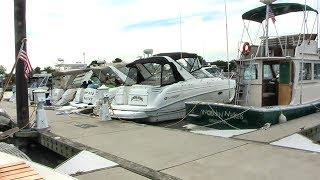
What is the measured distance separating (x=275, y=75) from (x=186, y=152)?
19.1 ft

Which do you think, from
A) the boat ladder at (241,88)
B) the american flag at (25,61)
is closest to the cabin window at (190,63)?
the boat ladder at (241,88)

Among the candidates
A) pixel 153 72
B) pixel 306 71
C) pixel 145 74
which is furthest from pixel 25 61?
pixel 306 71

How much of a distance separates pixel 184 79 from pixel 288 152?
6.83 meters

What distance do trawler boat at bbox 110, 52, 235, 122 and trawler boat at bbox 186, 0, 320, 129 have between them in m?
1.68

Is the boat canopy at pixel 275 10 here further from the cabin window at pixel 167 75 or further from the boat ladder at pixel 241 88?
the cabin window at pixel 167 75

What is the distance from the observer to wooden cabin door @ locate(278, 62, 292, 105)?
10.7 meters

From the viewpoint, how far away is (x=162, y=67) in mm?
12805

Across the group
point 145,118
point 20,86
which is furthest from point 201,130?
point 20,86

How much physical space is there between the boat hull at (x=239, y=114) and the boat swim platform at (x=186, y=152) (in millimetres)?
340

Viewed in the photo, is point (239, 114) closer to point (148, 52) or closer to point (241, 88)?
point (241, 88)

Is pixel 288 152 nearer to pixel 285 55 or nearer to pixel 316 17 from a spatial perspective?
pixel 285 55

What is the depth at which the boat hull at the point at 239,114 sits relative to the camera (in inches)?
363

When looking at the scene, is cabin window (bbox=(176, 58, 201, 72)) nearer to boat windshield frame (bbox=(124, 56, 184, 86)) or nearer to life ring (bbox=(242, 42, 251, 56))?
boat windshield frame (bbox=(124, 56, 184, 86))

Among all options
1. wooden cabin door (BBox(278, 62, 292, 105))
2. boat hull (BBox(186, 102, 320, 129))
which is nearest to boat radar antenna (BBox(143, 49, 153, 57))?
boat hull (BBox(186, 102, 320, 129))
